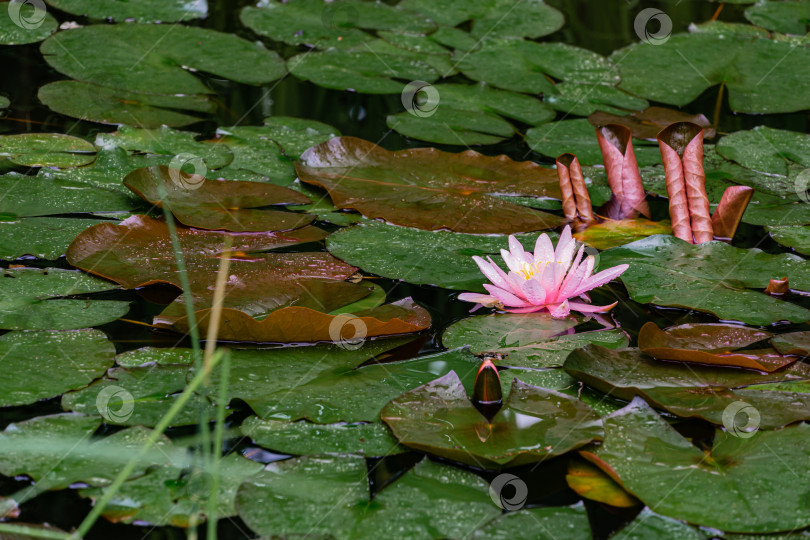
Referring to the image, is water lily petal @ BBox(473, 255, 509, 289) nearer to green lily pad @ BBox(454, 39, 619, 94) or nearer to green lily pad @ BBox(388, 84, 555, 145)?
green lily pad @ BBox(388, 84, 555, 145)

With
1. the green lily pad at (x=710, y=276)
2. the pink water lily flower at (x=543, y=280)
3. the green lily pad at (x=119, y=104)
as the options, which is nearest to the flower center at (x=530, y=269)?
the pink water lily flower at (x=543, y=280)

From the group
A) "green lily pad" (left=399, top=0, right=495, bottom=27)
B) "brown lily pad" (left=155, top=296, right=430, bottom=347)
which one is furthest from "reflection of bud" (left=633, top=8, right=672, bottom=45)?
"brown lily pad" (left=155, top=296, right=430, bottom=347)

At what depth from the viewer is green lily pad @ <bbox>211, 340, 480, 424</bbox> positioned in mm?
1421

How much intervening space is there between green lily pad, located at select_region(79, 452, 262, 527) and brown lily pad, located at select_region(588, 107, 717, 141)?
6.98 feet

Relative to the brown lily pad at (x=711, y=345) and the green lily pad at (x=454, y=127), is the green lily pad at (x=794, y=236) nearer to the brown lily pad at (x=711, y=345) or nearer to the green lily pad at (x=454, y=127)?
the brown lily pad at (x=711, y=345)

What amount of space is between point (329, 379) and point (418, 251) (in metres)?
0.59

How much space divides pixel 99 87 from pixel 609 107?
2005 millimetres

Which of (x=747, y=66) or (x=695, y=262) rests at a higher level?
(x=747, y=66)

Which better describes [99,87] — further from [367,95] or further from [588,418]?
[588,418]

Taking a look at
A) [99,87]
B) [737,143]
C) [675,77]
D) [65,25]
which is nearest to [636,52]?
[675,77]

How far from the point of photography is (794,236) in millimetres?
2158

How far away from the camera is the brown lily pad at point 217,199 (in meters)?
2.09

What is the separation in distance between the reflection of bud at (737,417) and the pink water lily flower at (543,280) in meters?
0.40

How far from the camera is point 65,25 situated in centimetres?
340
